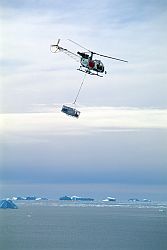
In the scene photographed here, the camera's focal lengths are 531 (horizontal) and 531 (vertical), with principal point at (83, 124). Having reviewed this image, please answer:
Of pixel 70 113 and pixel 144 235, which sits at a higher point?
pixel 70 113

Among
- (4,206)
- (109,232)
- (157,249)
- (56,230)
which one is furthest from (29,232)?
(4,206)

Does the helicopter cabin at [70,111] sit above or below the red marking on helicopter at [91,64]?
below

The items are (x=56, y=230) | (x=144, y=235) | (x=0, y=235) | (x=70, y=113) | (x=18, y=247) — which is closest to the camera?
(x=70, y=113)

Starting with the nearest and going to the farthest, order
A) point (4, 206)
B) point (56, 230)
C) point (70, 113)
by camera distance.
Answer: point (70, 113) < point (56, 230) < point (4, 206)

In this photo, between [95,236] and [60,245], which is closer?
[60,245]

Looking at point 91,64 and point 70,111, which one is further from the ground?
point 91,64

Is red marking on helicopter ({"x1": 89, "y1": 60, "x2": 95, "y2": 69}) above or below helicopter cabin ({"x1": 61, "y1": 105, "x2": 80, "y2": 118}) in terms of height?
above

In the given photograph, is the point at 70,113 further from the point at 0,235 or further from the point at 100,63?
the point at 0,235

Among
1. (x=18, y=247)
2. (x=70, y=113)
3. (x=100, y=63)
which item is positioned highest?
(x=100, y=63)

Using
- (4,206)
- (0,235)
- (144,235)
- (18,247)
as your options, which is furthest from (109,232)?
(4,206)
